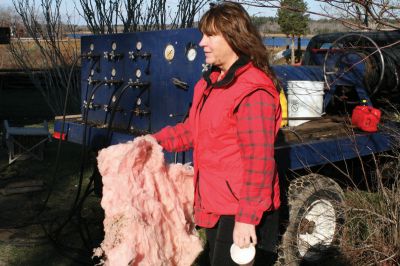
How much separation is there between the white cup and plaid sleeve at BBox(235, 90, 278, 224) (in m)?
0.14

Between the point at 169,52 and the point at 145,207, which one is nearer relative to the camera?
the point at 145,207

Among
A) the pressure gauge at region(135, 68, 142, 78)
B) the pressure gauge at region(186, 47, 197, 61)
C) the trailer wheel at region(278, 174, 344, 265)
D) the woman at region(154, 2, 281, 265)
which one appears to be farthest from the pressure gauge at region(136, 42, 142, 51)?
the woman at region(154, 2, 281, 265)

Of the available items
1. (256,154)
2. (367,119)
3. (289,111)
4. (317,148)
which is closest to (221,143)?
(256,154)

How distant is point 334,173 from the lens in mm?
4535

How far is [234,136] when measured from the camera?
7.26 ft

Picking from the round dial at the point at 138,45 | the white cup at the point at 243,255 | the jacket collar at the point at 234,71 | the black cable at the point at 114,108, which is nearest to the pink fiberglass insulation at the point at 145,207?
the white cup at the point at 243,255

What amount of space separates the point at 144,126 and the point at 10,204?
6.76ft

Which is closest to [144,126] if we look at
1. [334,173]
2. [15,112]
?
[334,173]

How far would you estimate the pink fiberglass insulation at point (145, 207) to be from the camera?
2322 mm

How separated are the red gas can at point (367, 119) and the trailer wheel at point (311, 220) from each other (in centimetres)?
71

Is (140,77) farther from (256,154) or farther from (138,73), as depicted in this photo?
(256,154)

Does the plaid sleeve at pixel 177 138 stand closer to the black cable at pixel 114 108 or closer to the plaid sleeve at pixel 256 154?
the plaid sleeve at pixel 256 154

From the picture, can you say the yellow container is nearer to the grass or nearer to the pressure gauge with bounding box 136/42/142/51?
the pressure gauge with bounding box 136/42/142/51

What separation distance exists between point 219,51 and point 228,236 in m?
0.84
